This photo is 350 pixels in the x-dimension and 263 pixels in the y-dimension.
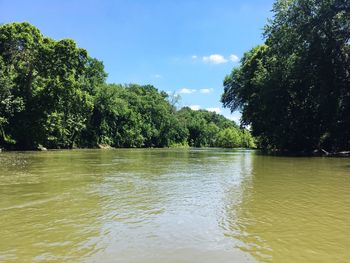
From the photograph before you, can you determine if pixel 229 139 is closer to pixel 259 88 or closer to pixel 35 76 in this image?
pixel 259 88

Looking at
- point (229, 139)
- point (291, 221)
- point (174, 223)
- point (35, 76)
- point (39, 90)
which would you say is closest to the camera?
point (174, 223)

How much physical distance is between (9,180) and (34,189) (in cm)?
263

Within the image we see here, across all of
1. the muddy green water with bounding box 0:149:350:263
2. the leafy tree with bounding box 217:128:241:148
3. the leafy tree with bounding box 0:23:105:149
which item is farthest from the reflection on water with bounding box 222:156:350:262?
the leafy tree with bounding box 217:128:241:148

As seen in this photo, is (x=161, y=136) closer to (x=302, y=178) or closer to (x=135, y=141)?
(x=135, y=141)

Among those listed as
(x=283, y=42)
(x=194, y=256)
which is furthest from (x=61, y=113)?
(x=194, y=256)

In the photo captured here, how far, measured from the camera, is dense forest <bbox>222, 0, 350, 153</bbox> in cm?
3139

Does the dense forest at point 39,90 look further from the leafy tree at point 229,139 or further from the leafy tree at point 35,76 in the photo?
the leafy tree at point 229,139

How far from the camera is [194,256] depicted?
15.5 ft

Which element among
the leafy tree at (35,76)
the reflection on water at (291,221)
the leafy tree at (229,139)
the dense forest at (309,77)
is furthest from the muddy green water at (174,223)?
the leafy tree at (229,139)

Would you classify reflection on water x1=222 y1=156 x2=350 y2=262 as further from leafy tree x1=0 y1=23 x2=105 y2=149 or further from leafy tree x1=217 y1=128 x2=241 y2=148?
leafy tree x1=217 y1=128 x2=241 y2=148

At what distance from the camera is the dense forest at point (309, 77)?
31.4 m

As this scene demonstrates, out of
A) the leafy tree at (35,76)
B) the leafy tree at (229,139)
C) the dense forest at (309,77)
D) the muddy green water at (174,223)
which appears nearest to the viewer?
the muddy green water at (174,223)

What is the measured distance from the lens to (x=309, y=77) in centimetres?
3369

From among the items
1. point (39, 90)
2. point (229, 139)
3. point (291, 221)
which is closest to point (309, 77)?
point (291, 221)
